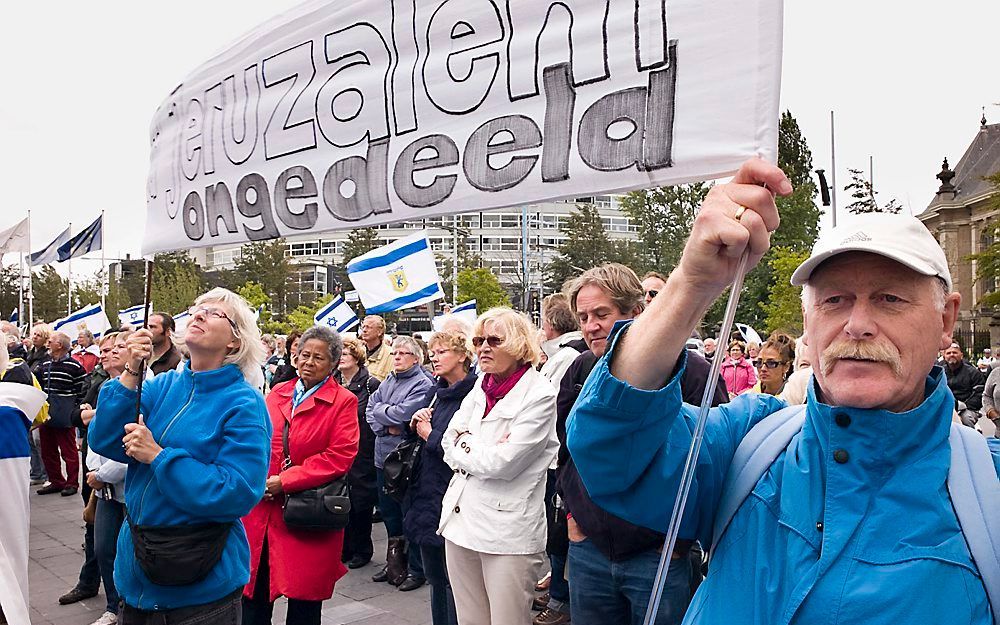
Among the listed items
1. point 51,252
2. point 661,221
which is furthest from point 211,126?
point 661,221

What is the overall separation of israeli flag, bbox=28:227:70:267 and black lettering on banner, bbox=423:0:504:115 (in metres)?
19.4

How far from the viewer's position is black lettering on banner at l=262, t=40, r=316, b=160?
9.42 feet

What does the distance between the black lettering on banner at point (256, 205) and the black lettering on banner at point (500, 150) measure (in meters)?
1.01

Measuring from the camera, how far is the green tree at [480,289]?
1581 inches

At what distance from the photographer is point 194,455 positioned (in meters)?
3.29

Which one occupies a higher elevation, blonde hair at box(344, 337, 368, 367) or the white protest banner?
the white protest banner

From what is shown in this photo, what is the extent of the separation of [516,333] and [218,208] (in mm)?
1768

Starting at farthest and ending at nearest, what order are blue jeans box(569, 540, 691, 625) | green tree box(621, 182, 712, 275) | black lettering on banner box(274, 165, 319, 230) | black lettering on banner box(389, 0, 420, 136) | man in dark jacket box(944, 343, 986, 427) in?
green tree box(621, 182, 712, 275) → man in dark jacket box(944, 343, 986, 427) → blue jeans box(569, 540, 691, 625) → black lettering on banner box(274, 165, 319, 230) → black lettering on banner box(389, 0, 420, 136)

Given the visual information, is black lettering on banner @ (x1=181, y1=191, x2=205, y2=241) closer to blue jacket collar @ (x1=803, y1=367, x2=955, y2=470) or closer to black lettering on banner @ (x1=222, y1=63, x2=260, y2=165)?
black lettering on banner @ (x1=222, y1=63, x2=260, y2=165)

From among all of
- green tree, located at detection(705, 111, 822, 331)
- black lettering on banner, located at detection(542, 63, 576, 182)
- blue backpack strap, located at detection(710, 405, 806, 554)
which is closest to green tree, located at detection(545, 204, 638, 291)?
green tree, located at detection(705, 111, 822, 331)

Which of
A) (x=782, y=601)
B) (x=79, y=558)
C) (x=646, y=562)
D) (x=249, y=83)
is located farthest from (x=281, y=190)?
(x=79, y=558)

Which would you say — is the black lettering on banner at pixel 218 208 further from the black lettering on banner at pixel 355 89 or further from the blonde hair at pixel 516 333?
the blonde hair at pixel 516 333

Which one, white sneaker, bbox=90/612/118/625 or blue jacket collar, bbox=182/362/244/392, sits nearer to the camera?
blue jacket collar, bbox=182/362/244/392

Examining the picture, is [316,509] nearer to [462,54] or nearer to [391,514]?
[391,514]
